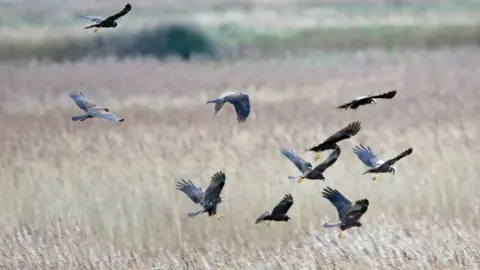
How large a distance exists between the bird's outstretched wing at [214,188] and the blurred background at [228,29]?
4.51m

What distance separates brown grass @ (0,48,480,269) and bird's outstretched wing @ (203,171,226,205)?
4.08ft

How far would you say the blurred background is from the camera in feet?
38.9

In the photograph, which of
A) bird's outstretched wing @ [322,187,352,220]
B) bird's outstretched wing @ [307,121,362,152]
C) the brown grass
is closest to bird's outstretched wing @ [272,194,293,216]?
bird's outstretched wing @ [322,187,352,220]

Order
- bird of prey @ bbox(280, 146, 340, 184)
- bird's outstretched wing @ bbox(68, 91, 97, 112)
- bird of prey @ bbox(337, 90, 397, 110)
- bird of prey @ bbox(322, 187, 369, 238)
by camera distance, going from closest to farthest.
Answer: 1. bird of prey @ bbox(337, 90, 397, 110)
2. bird of prey @ bbox(280, 146, 340, 184)
3. bird of prey @ bbox(322, 187, 369, 238)
4. bird's outstretched wing @ bbox(68, 91, 97, 112)

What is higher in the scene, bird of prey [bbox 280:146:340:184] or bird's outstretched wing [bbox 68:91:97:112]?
bird's outstretched wing [bbox 68:91:97:112]

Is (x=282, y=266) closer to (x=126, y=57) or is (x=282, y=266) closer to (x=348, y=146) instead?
(x=348, y=146)

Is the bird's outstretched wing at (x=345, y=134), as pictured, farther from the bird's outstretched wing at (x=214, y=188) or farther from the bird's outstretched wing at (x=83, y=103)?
the bird's outstretched wing at (x=83, y=103)

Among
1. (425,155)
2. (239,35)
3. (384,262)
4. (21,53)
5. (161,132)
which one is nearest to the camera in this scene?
(384,262)

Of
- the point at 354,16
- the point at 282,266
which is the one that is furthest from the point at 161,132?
the point at 354,16

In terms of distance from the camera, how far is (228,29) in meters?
12.7

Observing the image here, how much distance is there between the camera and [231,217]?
8.46 meters

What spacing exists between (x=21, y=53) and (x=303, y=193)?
12.9ft

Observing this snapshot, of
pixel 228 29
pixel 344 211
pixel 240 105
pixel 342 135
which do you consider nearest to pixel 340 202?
pixel 344 211

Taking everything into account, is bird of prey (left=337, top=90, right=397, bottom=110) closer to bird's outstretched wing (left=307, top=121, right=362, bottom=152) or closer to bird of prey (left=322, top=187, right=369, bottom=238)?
bird's outstretched wing (left=307, top=121, right=362, bottom=152)
